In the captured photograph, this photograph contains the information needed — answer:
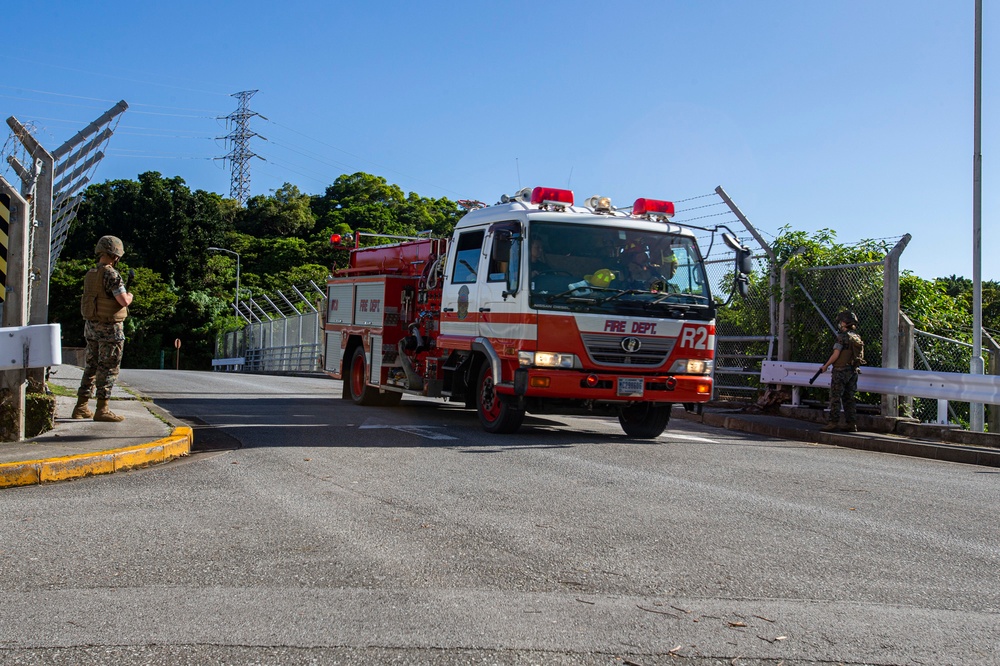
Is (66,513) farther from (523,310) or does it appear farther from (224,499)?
(523,310)

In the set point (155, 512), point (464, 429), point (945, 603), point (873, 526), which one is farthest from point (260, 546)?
point (464, 429)

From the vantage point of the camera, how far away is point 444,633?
144 inches

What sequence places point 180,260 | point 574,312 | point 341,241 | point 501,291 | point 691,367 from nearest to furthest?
point 574,312, point 501,291, point 691,367, point 341,241, point 180,260

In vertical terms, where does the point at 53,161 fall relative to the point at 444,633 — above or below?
above

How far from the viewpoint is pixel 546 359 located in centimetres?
1002

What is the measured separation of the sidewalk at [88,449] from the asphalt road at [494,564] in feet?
0.70

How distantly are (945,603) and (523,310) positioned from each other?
6.23 metres

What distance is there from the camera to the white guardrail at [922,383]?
11.8m

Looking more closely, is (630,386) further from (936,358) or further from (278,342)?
(278,342)

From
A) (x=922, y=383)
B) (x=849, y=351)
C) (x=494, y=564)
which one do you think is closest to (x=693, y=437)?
(x=849, y=351)

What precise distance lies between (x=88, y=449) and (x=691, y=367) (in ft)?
20.7

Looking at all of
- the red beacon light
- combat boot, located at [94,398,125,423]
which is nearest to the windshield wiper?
combat boot, located at [94,398,125,423]

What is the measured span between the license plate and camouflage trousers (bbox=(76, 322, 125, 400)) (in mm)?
5110

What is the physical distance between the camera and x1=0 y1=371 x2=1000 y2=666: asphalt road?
359cm
